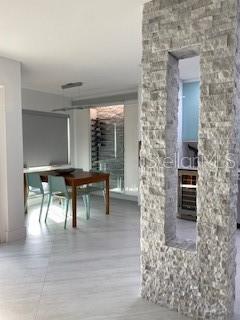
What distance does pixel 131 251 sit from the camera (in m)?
3.59

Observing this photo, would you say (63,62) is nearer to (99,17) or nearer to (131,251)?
(99,17)

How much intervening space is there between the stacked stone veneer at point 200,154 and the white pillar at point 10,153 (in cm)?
226

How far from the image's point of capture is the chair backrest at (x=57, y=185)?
463 cm

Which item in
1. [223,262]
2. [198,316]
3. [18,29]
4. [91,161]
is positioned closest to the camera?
[223,262]

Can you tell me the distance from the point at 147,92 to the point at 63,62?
217cm

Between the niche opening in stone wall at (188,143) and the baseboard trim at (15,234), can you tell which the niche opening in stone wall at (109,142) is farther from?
Result: the baseboard trim at (15,234)

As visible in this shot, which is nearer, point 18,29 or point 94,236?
point 18,29

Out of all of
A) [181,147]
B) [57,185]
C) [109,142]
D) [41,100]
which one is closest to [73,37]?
[57,185]

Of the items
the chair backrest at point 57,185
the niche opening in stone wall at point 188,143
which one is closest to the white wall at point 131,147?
the niche opening in stone wall at point 188,143

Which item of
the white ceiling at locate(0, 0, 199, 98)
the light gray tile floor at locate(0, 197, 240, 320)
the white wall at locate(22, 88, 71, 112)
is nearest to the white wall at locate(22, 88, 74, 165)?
the white wall at locate(22, 88, 71, 112)

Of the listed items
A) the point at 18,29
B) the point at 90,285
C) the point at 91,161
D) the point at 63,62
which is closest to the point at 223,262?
the point at 90,285

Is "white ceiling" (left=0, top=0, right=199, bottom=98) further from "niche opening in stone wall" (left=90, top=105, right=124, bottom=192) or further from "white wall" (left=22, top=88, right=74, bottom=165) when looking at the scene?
"niche opening in stone wall" (left=90, top=105, right=124, bottom=192)

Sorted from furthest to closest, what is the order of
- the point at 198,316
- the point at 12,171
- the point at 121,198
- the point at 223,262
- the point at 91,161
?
the point at 91,161
the point at 121,198
the point at 12,171
the point at 198,316
the point at 223,262

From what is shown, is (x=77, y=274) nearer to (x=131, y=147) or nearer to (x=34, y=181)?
(x=34, y=181)
